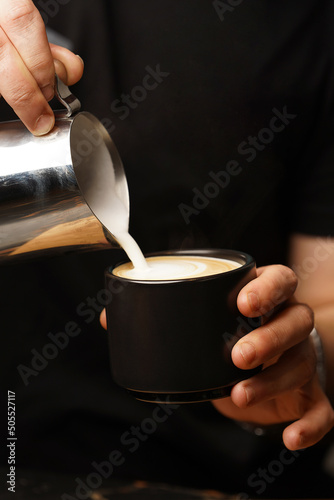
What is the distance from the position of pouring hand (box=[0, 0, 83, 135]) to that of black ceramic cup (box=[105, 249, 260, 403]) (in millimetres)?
220

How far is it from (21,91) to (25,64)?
4 centimetres

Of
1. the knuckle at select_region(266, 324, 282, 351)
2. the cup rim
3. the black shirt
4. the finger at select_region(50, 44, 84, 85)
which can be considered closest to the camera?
the cup rim

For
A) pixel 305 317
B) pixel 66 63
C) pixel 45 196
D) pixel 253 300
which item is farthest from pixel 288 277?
pixel 66 63

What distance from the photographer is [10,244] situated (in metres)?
0.68

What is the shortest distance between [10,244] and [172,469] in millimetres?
643

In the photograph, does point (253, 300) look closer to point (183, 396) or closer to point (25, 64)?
point (183, 396)

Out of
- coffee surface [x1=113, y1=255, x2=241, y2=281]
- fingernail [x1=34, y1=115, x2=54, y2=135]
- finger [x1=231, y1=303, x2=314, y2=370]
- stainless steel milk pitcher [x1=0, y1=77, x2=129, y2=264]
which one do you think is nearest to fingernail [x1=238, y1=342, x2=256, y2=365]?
finger [x1=231, y1=303, x2=314, y2=370]

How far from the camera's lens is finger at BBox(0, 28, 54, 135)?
65cm

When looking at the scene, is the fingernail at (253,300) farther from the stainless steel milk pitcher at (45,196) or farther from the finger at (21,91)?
the finger at (21,91)

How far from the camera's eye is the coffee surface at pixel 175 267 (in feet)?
2.33

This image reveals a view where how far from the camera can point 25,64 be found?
2.19ft

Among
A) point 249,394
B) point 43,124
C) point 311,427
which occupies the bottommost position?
point 311,427

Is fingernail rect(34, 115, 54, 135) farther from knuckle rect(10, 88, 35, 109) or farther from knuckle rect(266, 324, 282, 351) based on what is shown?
knuckle rect(266, 324, 282, 351)

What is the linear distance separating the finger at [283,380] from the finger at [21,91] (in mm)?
395
